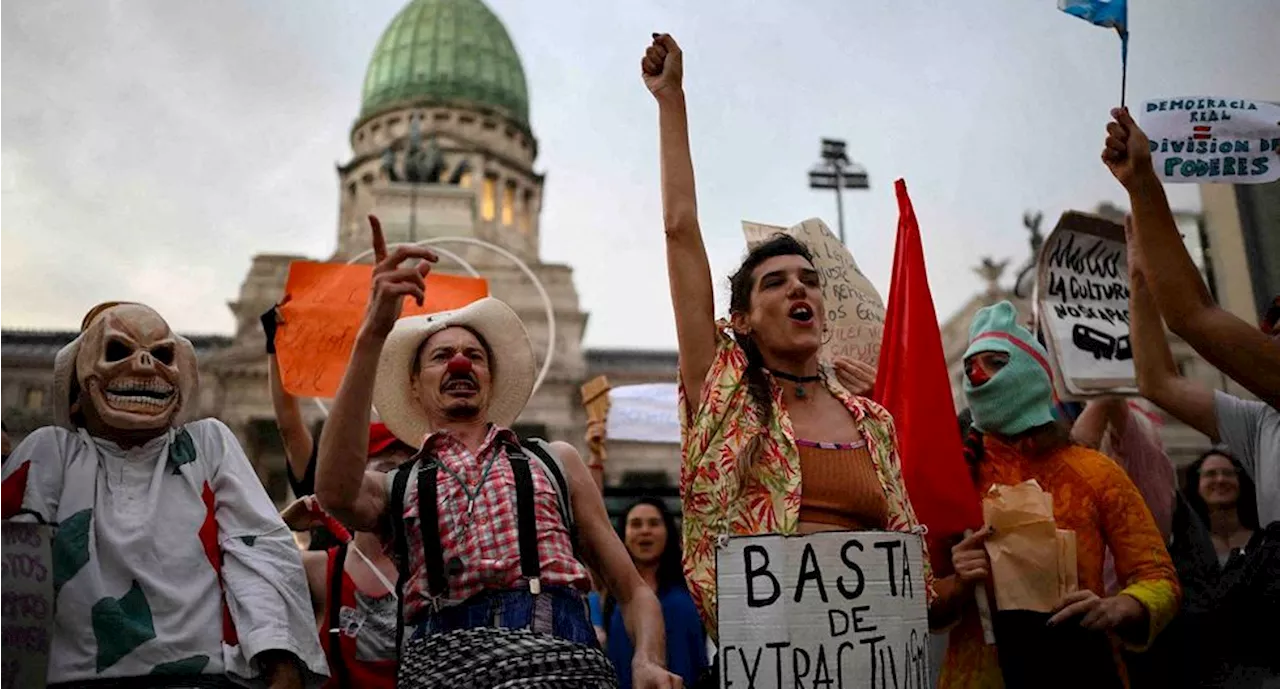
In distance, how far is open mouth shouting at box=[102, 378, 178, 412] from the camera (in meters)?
2.79

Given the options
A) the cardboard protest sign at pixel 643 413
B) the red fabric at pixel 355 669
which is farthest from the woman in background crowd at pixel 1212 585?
the cardboard protest sign at pixel 643 413

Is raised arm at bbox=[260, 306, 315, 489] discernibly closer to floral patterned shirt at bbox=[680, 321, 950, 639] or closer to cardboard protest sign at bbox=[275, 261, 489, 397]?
cardboard protest sign at bbox=[275, 261, 489, 397]

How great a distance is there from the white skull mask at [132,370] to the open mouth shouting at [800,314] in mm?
1598

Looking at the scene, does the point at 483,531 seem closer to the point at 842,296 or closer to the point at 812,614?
the point at 812,614

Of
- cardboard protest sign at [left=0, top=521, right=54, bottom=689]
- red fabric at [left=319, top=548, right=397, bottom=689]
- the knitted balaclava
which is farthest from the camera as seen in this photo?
the knitted balaclava

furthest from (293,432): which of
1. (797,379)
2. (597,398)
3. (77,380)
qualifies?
(597,398)

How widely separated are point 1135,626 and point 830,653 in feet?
4.13

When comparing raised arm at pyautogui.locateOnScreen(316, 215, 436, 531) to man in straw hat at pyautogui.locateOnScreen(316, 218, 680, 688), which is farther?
raised arm at pyautogui.locateOnScreen(316, 215, 436, 531)

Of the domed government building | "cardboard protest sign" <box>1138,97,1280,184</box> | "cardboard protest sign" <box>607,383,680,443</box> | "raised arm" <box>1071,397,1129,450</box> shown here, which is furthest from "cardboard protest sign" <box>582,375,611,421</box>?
the domed government building

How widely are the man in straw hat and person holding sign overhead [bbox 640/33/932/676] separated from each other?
0.28 metres

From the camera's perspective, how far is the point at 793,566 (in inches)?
97.2

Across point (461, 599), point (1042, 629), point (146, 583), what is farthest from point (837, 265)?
point (146, 583)

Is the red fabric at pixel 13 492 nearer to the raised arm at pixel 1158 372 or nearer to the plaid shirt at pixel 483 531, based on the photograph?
the plaid shirt at pixel 483 531

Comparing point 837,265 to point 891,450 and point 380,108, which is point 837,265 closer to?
point 891,450
